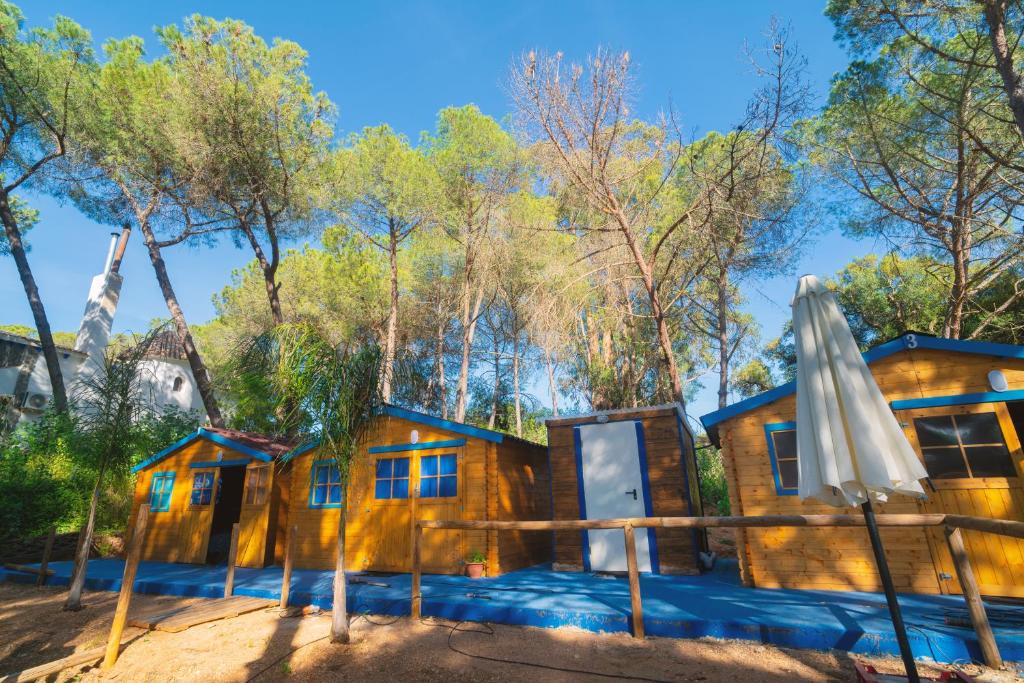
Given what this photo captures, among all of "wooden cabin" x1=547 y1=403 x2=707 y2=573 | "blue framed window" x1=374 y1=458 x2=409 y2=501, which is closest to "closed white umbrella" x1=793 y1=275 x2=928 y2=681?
"wooden cabin" x1=547 y1=403 x2=707 y2=573

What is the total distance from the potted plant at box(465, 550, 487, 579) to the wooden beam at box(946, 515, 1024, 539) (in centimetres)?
565

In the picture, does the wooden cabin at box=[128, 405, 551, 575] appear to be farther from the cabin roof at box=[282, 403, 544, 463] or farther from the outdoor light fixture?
the outdoor light fixture

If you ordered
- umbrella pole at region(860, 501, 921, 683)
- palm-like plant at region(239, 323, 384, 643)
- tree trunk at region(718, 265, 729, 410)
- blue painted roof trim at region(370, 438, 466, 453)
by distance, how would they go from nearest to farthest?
1. umbrella pole at region(860, 501, 921, 683)
2. palm-like plant at region(239, 323, 384, 643)
3. blue painted roof trim at region(370, 438, 466, 453)
4. tree trunk at region(718, 265, 729, 410)

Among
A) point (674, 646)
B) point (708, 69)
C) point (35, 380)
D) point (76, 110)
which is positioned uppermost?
point (76, 110)

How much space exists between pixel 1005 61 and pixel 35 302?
886 inches

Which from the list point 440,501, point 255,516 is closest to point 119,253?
point 255,516

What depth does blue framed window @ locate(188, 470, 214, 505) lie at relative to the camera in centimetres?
982

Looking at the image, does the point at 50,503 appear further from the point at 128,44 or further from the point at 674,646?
the point at 674,646

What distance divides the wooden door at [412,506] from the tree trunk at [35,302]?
1197 centimetres

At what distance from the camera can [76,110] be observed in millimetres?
12602

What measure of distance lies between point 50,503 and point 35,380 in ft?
25.8

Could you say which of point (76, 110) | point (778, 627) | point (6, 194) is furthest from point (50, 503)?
point (778, 627)

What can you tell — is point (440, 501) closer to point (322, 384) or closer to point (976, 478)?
point (322, 384)

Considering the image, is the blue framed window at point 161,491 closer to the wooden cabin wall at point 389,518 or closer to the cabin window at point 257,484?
the cabin window at point 257,484
